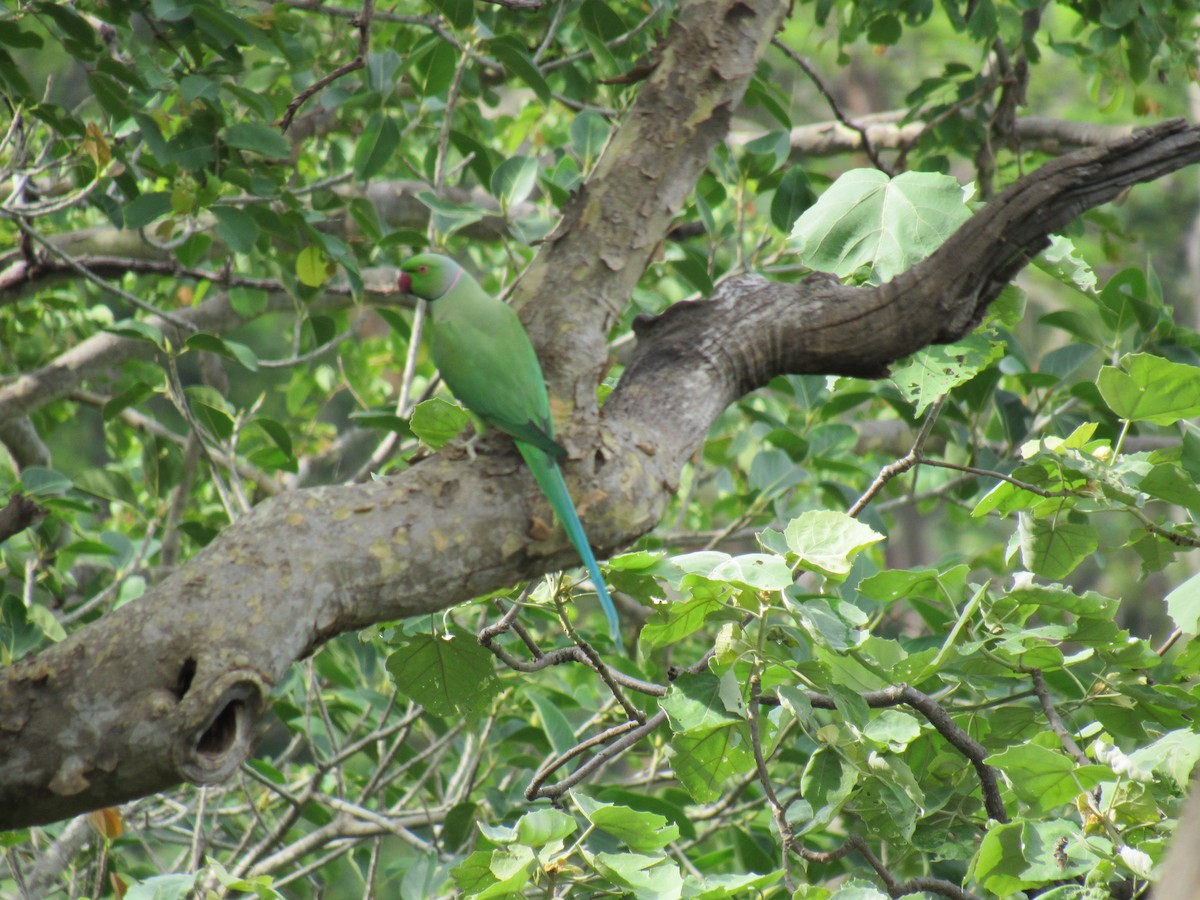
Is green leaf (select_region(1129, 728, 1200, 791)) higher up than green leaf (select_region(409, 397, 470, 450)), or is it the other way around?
green leaf (select_region(409, 397, 470, 450))

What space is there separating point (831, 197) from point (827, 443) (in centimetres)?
138

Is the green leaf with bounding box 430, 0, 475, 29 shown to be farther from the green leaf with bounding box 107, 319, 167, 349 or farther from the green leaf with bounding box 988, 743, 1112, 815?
the green leaf with bounding box 988, 743, 1112, 815

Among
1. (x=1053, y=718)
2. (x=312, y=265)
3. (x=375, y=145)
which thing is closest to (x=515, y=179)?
(x=375, y=145)

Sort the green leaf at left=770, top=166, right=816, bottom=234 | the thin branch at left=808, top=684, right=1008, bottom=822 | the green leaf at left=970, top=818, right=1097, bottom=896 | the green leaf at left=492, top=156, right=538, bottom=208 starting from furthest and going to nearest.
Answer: the green leaf at left=492, top=156, right=538, bottom=208, the green leaf at left=770, top=166, right=816, bottom=234, the thin branch at left=808, top=684, right=1008, bottom=822, the green leaf at left=970, top=818, right=1097, bottom=896

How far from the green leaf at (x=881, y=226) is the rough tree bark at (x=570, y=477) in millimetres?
63

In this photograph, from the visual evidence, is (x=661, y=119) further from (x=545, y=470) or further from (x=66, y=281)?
(x=66, y=281)

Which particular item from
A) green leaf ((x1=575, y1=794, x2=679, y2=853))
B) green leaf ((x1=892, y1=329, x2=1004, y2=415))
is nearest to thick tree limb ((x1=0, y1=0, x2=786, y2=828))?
green leaf ((x1=575, y1=794, x2=679, y2=853))

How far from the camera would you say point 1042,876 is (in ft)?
4.71

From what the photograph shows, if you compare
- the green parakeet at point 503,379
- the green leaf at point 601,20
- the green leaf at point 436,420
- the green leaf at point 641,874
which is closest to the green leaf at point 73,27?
the green parakeet at point 503,379

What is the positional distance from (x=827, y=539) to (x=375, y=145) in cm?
167

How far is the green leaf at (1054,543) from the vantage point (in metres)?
1.81

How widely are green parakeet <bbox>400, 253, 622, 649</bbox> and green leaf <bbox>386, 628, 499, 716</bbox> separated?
10.6 inches

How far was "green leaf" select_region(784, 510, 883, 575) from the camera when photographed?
5.18 feet

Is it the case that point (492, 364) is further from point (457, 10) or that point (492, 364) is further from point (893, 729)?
point (457, 10)
